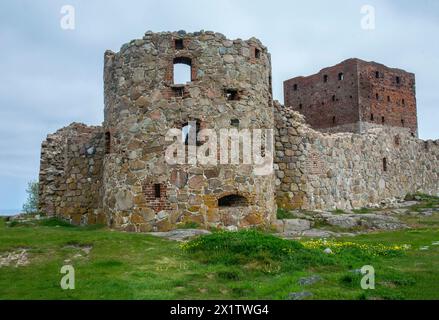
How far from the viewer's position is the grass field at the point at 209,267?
8.63 m

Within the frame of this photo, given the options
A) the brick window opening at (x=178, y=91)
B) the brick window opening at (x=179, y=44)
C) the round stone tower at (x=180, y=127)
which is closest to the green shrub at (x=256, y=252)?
the round stone tower at (x=180, y=127)

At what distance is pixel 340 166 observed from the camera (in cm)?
2400

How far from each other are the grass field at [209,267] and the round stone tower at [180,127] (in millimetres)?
2654

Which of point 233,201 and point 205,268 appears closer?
point 205,268

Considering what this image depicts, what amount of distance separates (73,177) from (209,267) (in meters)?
11.7

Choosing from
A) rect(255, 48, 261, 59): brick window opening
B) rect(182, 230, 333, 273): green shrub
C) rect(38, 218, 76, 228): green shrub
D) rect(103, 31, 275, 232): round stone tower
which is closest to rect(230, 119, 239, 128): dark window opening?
rect(103, 31, 275, 232): round stone tower

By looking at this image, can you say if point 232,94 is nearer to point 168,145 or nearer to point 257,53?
point 257,53

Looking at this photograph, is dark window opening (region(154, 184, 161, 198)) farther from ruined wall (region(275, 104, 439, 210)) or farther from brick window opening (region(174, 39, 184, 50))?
ruined wall (region(275, 104, 439, 210))

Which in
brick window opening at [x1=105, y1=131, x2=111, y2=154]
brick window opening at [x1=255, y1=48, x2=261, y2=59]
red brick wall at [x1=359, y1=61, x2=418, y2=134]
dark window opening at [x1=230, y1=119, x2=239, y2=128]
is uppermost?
red brick wall at [x1=359, y1=61, x2=418, y2=134]

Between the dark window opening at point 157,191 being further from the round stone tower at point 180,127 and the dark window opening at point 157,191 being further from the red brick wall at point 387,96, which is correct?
the red brick wall at point 387,96

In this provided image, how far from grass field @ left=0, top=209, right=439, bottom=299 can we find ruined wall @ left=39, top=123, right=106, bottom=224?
5817mm

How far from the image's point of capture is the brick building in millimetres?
41000

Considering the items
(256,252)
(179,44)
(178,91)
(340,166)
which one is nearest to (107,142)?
(178,91)

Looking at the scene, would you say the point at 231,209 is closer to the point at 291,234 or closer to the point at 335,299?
the point at 291,234
